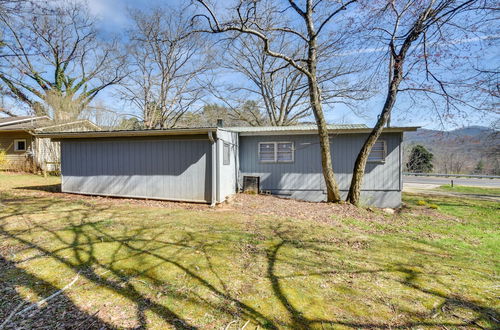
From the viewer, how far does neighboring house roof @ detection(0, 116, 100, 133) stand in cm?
1535

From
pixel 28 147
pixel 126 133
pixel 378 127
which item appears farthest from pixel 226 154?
pixel 28 147

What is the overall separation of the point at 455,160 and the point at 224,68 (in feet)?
92.5

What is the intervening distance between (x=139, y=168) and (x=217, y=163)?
8.87 ft

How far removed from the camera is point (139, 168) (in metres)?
8.02

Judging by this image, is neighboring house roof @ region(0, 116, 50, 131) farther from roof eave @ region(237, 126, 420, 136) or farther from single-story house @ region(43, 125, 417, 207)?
roof eave @ region(237, 126, 420, 136)

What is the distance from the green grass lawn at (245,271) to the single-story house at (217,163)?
206cm

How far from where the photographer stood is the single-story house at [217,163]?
7.44 meters

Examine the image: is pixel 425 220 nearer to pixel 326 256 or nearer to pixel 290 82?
pixel 326 256

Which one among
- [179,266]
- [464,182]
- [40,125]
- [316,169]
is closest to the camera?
[179,266]

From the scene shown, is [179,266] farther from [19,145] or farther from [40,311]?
[19,145]

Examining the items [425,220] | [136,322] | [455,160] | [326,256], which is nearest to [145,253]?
[136,322]

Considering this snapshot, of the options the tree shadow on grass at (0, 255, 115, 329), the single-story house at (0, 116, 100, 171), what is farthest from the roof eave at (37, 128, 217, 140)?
the single-story house at (0, 116, 100, 171)

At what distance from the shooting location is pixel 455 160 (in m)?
29.2

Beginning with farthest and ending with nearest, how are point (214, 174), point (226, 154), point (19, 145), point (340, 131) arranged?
point (19, 145), point (340, 131), point (226, 154), point (214, 174)
